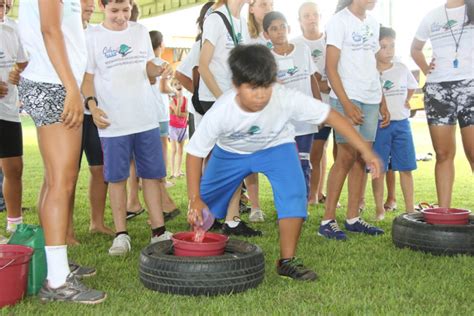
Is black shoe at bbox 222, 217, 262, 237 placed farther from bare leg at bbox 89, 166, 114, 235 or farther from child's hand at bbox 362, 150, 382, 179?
child's hand at bbox 362, 150, 382, 179

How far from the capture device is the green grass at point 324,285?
280 centimetres

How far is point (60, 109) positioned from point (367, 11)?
2.69 metres

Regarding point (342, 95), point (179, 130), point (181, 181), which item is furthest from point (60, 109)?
point (179, 130)

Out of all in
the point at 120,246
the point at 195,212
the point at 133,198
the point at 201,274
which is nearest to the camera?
the point at 201,274

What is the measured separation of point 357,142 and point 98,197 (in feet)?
7.53

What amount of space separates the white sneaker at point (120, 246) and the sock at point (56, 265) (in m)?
0.99

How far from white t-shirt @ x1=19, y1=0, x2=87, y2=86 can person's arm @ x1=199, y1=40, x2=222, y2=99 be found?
4.89 feet

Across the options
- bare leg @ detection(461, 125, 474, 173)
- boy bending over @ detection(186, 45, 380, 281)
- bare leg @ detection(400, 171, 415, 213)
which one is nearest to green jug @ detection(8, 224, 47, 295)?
boy bending over @ detection(186, 45, 380, 281)

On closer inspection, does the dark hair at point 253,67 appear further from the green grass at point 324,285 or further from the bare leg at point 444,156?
the bare leg at point 444,156

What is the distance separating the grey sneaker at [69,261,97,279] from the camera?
Result: 11.0ft

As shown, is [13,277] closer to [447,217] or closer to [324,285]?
[324,285]

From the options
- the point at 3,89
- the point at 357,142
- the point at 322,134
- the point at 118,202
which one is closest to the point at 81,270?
the point at 118,202

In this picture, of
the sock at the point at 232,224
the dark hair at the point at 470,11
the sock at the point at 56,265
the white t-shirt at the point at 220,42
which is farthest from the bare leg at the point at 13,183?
the dark hair at the point at 470,11

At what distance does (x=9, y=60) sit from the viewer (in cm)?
479
